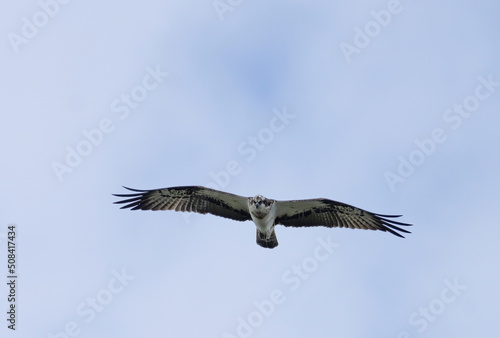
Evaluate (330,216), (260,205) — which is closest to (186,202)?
(260,205)

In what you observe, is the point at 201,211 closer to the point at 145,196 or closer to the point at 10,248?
the point at 145,196

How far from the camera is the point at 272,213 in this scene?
15.4 meters

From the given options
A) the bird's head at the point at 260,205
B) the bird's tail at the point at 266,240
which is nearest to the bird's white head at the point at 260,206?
the bird's head at the point at 260,205

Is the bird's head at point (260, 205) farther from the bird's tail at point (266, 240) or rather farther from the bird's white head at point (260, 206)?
the bird's tail at point (266, 240)

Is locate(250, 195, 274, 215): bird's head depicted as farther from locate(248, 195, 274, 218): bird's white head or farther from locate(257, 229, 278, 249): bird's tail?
locate(257, 229, 278, 249): bird's tail

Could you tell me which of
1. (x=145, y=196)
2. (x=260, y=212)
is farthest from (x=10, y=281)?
(x=260, y=212)

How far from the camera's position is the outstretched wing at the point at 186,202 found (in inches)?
623

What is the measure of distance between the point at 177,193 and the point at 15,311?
469 centimetres

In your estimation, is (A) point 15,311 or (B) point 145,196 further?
→ (B) point 145,196

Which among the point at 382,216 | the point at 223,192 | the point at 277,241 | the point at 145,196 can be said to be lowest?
the point at 382,216

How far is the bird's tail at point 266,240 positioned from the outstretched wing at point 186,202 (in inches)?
23.4

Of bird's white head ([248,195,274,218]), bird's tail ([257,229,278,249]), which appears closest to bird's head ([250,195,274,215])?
bird's white head ([248,195,274,218])

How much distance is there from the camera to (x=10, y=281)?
50.4ft

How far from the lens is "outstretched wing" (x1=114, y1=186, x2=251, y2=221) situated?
52.0 ft
